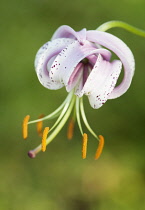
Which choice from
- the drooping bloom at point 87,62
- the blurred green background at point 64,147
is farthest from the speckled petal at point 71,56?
the blurred green background at point 64,147

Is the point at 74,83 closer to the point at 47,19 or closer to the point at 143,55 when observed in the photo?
the point at 143,55

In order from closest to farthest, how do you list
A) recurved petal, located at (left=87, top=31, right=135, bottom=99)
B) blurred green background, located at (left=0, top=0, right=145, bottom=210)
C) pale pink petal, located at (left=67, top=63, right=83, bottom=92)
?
recurved petal, located at (left=87, top=31, right=135, bottom=99) < pale pink petal, located at (left=67, top=63, right=83, bottom=92) < blurred green background, located at (left=0, top=0, right=145, bottom=210)

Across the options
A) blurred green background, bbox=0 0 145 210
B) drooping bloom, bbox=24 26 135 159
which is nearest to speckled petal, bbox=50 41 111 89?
drooping bloom, bbox=24 26 135 159

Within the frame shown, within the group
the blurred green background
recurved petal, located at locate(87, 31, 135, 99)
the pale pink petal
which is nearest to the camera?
recurved petal, located at locate(87, 31, 135, 99)

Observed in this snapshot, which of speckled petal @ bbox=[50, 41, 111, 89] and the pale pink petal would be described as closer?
speckled petal @ bbox=[50, 41, 111, 89]

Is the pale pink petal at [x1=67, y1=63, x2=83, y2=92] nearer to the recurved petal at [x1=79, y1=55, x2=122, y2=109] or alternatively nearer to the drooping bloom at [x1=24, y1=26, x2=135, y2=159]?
the drooping bloom at [x1=24, y1=26, x2=135, y2=159]

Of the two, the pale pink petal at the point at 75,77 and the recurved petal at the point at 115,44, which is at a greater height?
the recurved petal at the point at 115,44

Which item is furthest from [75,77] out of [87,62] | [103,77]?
[103,77]

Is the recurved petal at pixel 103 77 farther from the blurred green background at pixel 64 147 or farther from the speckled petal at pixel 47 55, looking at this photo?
the blurred green background at pixel 64 147
